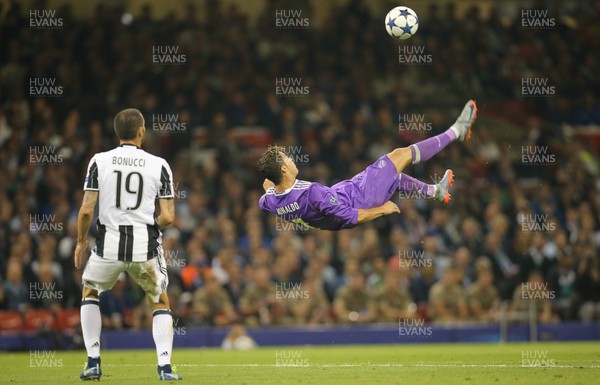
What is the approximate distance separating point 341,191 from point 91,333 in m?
3.59

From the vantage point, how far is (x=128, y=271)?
9.63 meters

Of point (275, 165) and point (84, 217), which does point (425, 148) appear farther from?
point (84, 217)

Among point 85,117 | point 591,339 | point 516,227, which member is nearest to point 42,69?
point 85,117

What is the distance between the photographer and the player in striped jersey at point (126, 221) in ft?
30.9

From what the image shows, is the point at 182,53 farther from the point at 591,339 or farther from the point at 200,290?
the point at 591,339

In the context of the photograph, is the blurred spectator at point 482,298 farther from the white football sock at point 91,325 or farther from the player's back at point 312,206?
the white football sock at point 91,325

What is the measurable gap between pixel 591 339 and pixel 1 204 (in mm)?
11147

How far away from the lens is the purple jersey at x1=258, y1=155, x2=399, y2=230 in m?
11.0

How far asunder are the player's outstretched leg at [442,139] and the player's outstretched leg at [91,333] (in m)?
4.37

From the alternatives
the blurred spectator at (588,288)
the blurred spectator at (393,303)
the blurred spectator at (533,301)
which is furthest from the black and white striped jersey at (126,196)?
the blurred spectator at (588,288)

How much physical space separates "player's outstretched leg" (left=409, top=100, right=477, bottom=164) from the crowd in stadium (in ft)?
18.8

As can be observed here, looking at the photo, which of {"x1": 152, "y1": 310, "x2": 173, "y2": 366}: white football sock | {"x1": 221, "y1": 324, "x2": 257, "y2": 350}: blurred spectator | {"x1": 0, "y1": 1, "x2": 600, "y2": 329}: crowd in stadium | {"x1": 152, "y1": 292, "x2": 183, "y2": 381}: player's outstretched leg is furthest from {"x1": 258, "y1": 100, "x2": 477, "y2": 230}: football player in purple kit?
{"x1": 0, "y1": 1, "x2": 600, "y2": 329}: crowd in stadium

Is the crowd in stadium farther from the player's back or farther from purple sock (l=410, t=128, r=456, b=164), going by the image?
the player's back

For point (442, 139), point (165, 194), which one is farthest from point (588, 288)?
point (165, 194)
